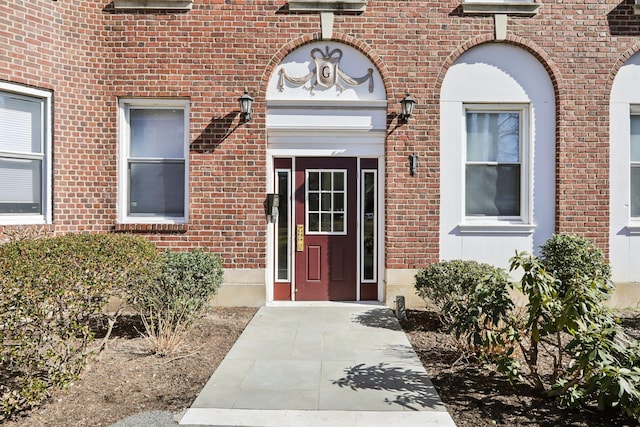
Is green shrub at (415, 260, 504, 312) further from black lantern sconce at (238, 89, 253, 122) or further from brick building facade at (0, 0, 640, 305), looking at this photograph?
black lantern sconce at (238, 89, 253, 122)

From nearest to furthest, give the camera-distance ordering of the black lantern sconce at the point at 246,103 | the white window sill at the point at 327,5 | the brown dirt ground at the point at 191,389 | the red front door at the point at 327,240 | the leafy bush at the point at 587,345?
1. the leafy bush at the point at 587,345
2. the brown dirt ground at the point at 191,389
3. the black lantern sconce at the point at 246,103
4. the white window sill at the point at 327,5
5. the red front door at the point at 327,240

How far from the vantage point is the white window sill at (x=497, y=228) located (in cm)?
679

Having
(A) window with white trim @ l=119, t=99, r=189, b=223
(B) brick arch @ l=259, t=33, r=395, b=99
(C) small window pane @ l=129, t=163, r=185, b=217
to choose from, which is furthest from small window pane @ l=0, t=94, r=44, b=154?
(B) brick arch @ l=259, t=33, r=395, b=99

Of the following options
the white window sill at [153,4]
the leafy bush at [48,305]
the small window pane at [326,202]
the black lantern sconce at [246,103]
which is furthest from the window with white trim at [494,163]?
the leafy bush at [48,305]

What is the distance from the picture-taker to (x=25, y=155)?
6164 millimetres

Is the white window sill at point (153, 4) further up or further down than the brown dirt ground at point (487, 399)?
further up

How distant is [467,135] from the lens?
6965 millimetres

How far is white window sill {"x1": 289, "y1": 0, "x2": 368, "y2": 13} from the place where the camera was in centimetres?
661

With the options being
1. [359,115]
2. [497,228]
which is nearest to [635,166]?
[497,228]

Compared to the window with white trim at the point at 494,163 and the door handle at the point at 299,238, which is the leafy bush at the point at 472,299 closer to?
the window with white trim at the point at 494,163

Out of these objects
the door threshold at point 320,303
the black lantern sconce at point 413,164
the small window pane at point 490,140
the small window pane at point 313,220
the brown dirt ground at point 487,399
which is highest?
the small window pane at point 490,140

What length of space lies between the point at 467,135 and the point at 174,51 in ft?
16.2

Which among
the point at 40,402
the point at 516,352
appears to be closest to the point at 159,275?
the point at 40,402

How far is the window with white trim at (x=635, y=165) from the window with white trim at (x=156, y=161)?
741 centimetres
